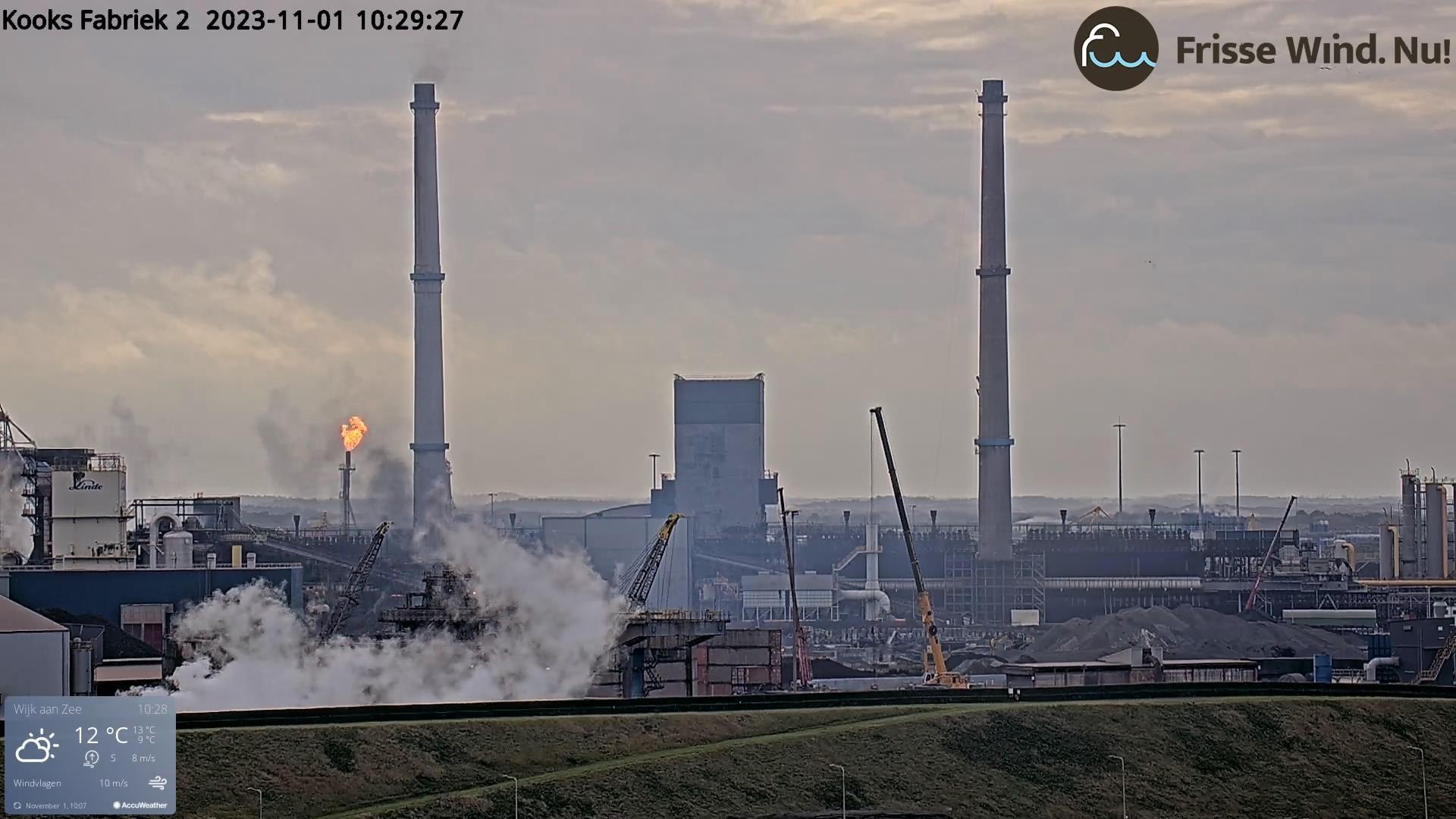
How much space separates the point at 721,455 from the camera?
7525 inches

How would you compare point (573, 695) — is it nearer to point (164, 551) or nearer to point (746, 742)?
point (746, 742)

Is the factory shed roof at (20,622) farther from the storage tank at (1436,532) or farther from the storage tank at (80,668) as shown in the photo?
the storage tank at (1436,532)

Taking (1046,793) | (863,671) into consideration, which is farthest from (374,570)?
(1046,793)

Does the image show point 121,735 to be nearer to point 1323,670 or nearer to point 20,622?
point 20,622

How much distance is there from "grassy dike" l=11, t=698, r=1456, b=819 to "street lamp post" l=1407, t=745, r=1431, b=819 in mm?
290

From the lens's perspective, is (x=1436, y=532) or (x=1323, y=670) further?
(x=1436, y=532)

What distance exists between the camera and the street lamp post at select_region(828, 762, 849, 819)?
52.7 meters

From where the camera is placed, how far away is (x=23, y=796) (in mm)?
37688

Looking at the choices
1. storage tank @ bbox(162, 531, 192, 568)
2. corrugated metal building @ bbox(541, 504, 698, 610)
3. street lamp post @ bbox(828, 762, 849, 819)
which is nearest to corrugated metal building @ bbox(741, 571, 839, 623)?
corrugated metal building @ bbox(541, 504, 698, 610)

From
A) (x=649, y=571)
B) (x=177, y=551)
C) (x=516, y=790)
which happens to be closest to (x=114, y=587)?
(x=177, y=551)

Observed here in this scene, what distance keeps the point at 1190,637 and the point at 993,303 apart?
83.9 ft

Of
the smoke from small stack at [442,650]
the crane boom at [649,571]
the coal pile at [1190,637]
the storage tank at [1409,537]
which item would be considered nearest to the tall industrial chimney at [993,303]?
the coal pile at [1190,637]

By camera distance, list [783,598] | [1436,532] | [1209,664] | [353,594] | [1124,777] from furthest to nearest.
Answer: [783,598] < [1436,532] < [353,594] < [1209,664] < [1124,777]
